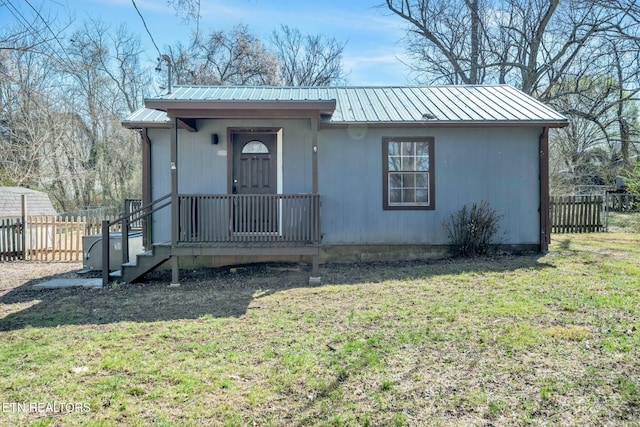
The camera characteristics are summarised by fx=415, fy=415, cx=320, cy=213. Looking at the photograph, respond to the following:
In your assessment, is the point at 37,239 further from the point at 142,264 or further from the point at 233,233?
the point at 233,233

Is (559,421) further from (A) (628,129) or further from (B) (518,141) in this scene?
(A) (628,129)

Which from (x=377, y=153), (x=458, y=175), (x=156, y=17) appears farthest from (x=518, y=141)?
(x=156, y=17)

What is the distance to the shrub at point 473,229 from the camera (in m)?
8.18

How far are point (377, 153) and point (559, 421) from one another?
626 centimetres

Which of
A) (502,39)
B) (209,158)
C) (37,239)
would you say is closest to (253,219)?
(209,158)

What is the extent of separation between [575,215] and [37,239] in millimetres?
14770

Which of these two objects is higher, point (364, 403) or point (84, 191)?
point (84, 191)

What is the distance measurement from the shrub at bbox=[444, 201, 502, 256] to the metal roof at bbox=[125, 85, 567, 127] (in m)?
1.74

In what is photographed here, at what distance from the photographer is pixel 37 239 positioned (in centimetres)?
1005

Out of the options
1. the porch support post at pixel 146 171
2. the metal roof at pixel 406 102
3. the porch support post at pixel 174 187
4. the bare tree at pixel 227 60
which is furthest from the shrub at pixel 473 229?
the bare tree at pixel 227 60

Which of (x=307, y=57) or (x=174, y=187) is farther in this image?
(x=307, y=57)

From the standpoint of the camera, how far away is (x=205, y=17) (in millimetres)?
5152

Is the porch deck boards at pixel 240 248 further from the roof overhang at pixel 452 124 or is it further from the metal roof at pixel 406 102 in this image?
the roof overhang at pixel 452 124

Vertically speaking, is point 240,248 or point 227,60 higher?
point 227,60
